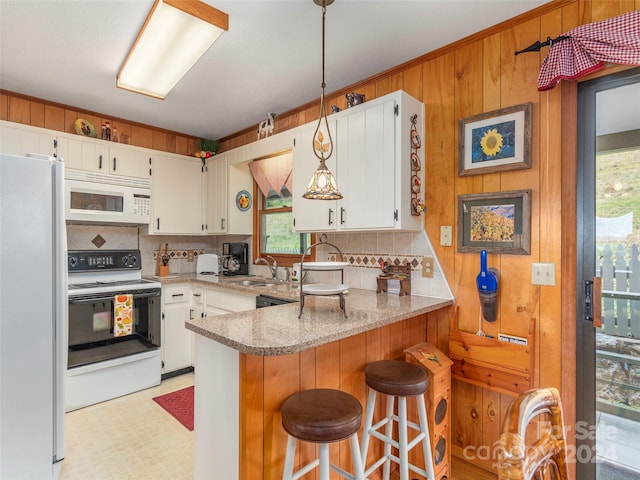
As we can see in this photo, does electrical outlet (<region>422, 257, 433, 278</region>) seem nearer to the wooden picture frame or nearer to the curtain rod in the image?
the wooden picture frame

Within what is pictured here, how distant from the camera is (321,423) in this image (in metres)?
1.20

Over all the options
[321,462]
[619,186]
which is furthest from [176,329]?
[619,186]

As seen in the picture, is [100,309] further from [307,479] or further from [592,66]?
[592,66]

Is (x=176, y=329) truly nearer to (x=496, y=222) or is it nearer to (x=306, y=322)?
(x=306, y=322)

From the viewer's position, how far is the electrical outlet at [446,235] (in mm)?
2160

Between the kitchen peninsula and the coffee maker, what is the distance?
1.96 metres

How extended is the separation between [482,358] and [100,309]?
9.46 feet

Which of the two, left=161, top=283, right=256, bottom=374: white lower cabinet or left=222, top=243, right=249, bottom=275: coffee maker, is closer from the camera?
left=161, top=283, right=256, bottom=374: white lower cabinet

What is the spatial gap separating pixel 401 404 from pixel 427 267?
968 mm

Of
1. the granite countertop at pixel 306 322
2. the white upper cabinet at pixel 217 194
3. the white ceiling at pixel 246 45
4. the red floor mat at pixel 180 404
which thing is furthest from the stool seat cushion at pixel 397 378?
the white upper cabinet at pixel 217 194

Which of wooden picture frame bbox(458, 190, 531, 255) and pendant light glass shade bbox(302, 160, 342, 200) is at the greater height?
pendant light glass shade bbox(302, 160, 342, 200)

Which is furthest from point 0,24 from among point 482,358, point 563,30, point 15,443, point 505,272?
point 482,358

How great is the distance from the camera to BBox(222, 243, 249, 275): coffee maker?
370cm

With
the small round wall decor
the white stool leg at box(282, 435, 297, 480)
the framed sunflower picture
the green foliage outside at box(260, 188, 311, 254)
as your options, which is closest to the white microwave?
the small round wall decor
